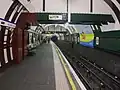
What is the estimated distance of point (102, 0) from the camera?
731 inches

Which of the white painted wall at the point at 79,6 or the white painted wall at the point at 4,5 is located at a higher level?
the white painted wall at the point at 79,6

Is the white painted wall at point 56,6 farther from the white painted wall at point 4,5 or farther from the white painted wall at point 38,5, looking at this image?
the white painted wall at point 4,5

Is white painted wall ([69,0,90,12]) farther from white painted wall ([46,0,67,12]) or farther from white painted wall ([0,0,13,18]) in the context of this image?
white painted wall ([0,0,13,18])

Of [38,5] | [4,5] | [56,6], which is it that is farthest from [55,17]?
[4,5]

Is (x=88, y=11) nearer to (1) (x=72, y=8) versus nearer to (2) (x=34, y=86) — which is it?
(1) (x=72, y=8)

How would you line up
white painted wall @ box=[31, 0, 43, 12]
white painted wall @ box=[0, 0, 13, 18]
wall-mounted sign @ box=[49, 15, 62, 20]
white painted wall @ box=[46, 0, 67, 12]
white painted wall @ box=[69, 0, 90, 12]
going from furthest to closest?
white painted wall @ box=[69, 0, 90, 12] < white painted wall @ box=[46, 0, 67, 12] < white painted wall @ box=[31, 0, 43, 12] < wall-mounted sign @ box=[49, 15, 62, 20] < white painted wall @ box=[0, 0, 13, 18]

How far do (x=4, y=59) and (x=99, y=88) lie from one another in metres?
5.67

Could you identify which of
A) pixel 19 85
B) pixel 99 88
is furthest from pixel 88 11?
pixel 19 85

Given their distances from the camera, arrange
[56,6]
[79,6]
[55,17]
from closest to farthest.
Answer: [55,17] < [56,6] < [79,6]

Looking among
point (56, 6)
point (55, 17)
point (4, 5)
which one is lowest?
point (55, 17)

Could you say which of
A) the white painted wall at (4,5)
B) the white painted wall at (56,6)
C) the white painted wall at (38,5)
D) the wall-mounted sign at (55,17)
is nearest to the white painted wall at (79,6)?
the white painted wall at (56,6)

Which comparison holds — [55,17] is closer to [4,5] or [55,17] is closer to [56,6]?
[56,6]

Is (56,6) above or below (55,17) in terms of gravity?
above

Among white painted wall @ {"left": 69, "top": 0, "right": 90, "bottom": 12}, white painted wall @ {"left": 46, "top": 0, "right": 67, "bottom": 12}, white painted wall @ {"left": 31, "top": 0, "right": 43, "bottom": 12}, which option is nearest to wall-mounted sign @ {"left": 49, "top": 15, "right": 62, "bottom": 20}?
white painted wall @ {"left": 46, "top": 0, "right": 67, "bottom": 12}
